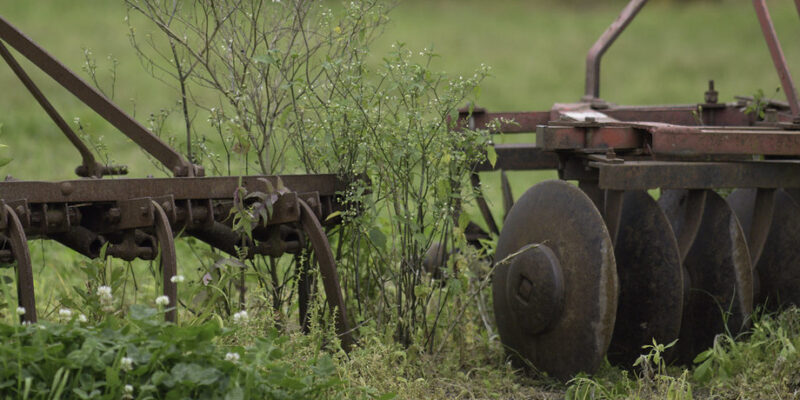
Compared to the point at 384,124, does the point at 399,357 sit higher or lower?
lower

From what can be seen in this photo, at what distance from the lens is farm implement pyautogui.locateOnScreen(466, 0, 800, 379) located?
12.1ft

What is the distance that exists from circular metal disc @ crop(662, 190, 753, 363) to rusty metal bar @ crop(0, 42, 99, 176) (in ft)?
8.53

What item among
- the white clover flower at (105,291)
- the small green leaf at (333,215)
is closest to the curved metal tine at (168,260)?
the white clover flower at (105,291)

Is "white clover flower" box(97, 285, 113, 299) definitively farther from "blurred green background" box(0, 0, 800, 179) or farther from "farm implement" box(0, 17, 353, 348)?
"blurred green background" box(0, 0, 800, 179)

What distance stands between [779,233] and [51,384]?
321 cm

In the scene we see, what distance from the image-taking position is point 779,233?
14.4 feet

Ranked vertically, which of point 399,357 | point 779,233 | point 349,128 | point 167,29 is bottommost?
point 399,357

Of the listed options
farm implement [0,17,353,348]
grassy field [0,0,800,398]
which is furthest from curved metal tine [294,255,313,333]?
grassy field [0,0,800,398]

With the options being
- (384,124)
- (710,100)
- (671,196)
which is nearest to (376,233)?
(384,124)

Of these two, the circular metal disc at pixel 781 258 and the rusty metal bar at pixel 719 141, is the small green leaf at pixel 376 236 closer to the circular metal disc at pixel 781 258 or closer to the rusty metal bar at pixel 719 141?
the rusty metal bar at pixel 719 141

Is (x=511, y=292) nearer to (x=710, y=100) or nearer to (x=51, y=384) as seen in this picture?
(x=51, y=384)

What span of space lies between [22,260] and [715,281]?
8.93 ft

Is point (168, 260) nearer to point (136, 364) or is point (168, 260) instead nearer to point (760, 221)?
point (136, 364)

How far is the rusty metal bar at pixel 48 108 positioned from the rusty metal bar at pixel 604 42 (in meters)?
2.61
